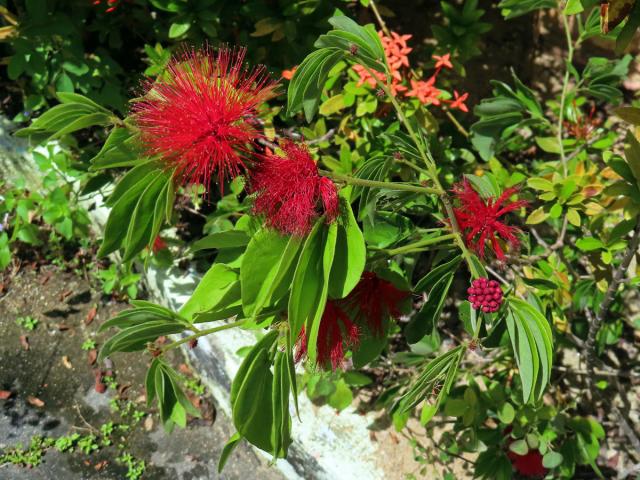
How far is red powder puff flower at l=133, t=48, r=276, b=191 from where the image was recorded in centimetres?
97

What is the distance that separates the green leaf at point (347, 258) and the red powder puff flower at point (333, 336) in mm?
145

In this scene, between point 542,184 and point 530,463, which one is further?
point 530,463

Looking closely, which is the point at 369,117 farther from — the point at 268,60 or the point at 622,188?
the point at 622,188

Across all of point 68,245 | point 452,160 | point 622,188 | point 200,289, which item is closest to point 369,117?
point 452,160

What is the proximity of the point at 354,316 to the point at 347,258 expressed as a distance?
339 millimetres

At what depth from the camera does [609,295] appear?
140 centimetres

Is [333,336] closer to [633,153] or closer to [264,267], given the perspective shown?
[264,267]

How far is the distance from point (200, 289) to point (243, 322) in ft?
0.32

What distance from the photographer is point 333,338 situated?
1130 millimetres

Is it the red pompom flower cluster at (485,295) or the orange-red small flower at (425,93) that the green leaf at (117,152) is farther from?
the orange-red small flower at (425,93)

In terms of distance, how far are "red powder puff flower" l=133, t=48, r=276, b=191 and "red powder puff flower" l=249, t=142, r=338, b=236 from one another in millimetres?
47

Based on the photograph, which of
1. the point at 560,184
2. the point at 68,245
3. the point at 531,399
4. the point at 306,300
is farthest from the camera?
the point at 68,245

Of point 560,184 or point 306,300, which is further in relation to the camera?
point 560,184

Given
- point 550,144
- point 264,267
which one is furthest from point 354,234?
point 550,144
